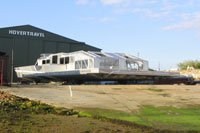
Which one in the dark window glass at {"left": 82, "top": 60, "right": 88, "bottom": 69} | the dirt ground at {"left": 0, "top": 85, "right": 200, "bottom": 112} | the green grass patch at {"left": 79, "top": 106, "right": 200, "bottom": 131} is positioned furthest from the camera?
the dark window glass at {"left": 82, "top": 60, "right": 88, "bottom": 69}

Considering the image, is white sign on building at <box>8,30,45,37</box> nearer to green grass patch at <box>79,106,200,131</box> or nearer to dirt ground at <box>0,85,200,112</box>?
dirt ground at <box>0,85,200,112</box>

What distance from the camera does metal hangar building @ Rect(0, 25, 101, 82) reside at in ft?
169

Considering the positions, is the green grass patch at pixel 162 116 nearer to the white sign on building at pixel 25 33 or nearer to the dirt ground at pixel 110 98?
the dirt ground at pixel 110 98

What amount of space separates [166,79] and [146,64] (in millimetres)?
4056

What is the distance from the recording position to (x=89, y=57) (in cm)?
3369

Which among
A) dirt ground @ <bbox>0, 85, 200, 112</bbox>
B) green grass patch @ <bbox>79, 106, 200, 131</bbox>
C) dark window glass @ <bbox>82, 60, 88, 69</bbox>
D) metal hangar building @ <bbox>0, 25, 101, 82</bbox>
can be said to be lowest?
green grass patch @ <bbox>79, 106, 200, 131</bbox>

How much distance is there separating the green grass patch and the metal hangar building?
45986mm

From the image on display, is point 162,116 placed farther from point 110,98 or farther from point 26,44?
point 26,44

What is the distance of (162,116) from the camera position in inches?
279

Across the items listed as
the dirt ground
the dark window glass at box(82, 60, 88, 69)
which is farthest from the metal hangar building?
the dirt ground

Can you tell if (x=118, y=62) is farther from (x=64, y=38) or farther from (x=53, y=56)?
(x=64, y=38)

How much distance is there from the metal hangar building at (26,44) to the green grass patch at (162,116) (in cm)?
4599

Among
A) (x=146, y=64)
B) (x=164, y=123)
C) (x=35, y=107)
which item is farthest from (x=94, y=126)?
(x=146, y=64)

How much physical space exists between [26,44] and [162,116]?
49.8m
